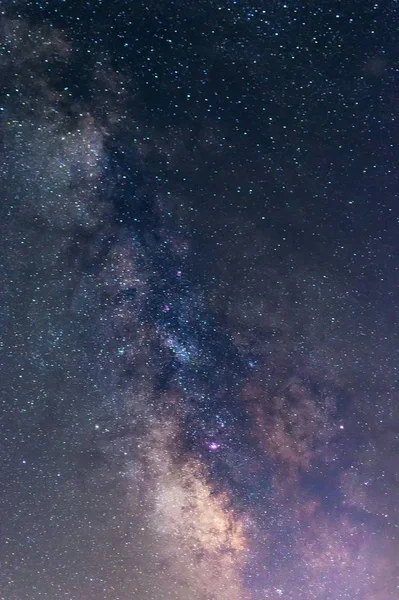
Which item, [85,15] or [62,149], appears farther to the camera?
[62,149]

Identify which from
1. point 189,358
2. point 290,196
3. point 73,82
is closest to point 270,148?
point 290,196

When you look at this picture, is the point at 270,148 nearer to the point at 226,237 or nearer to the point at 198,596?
the point at 226,237

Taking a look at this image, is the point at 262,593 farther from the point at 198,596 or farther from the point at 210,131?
the point at 210,131

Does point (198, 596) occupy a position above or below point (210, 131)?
below

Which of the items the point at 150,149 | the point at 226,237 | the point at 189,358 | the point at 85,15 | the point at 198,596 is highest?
the point at 85,15

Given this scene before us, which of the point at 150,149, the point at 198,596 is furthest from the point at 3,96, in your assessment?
the point at 198,596

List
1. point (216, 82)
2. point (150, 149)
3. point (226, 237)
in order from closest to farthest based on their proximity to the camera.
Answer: point (216, 82)
point (150, 149)
point (226, 237)

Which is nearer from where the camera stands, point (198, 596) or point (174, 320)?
A: point (174, 320)

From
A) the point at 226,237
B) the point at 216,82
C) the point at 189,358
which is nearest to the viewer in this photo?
the point at 216,82

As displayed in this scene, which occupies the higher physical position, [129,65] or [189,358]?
[129,65]
